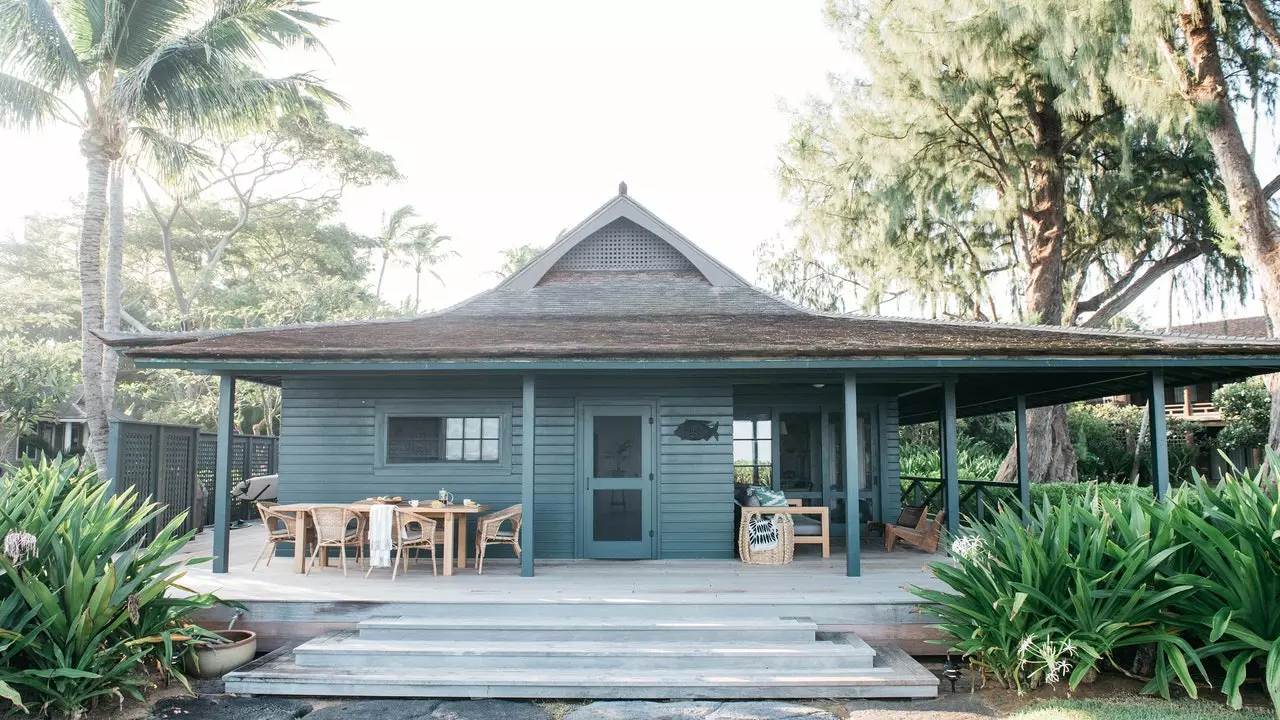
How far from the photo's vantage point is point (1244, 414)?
21.0m

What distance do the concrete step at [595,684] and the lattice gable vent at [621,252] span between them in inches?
287

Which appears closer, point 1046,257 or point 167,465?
point 167,465

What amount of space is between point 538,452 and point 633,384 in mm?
1406

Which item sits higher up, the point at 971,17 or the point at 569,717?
the point at 971,17

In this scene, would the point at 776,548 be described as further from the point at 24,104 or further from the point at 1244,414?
the point at 1244,414

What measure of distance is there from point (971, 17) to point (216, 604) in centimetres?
1459

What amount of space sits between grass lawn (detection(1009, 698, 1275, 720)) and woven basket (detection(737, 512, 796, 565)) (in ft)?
13.2

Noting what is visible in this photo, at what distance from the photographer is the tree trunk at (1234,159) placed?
38.9ft

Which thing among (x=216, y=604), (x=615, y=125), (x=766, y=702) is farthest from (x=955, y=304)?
(x=216, y=604)

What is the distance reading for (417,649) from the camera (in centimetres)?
612

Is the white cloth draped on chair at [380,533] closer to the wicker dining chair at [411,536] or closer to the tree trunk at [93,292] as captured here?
the wicker dining chair at [411,536]

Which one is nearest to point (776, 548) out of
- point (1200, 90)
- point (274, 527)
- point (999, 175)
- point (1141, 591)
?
point (1141, 591)

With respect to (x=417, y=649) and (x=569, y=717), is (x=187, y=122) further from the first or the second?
(x=569, y=717)

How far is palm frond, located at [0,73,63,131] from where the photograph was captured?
409 inches
